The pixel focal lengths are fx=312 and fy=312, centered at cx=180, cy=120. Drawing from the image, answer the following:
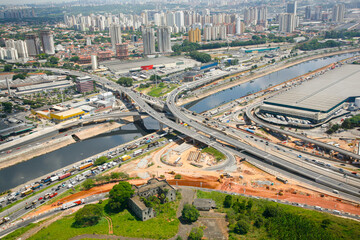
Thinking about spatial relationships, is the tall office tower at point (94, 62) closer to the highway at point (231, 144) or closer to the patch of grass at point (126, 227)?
the highway at point (231, 144)

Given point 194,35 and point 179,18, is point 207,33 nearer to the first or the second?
point 194,35

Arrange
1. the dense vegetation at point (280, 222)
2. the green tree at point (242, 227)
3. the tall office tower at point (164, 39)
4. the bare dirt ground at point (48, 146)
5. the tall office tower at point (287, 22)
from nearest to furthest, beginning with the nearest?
the dense vegetation at point (280, 222)
the green tree at point (242, 227)
the bare dirt ground at point (48, 146)
the tall office tower at point (164, 39)
the tall office tower at point (287, 22)

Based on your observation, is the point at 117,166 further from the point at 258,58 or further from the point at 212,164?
the point at 258,58

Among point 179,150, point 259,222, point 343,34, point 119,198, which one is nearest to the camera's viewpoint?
point 259,222

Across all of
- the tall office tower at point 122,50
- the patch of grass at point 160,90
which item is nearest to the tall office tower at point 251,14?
the tall office tower at point 122,50

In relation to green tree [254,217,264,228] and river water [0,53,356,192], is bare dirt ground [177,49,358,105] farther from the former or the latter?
green tree [254,217,264,228]

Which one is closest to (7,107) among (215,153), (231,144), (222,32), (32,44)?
(215,153)
